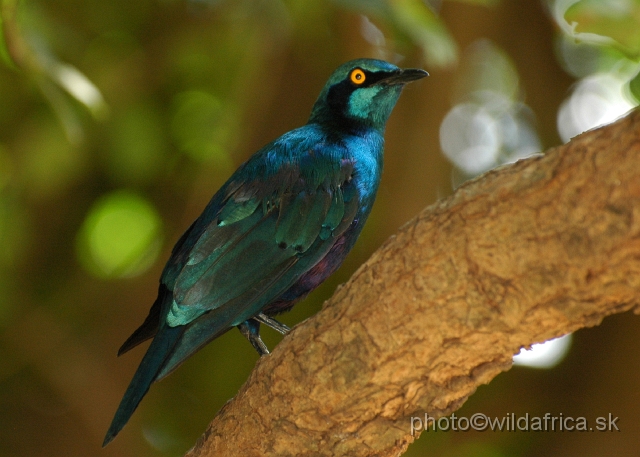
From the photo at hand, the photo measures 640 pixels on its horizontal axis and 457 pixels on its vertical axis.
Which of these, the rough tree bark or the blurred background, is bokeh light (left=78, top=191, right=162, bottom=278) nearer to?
the blurred background

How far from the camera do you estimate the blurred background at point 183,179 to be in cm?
478

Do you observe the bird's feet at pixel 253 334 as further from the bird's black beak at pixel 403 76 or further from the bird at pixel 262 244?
the bird's black beak at pixel 403 76

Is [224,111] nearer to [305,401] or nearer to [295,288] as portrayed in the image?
[295,288]

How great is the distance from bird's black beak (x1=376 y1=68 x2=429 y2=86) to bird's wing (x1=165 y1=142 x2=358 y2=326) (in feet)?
2.07

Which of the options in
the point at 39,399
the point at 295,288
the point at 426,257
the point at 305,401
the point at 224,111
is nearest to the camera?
the point at 426,257

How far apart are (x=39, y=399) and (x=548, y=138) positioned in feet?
12.9

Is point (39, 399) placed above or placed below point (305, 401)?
above

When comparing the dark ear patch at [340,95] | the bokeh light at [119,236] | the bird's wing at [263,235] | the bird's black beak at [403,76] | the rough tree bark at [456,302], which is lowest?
the rough tree bark at [456,302]

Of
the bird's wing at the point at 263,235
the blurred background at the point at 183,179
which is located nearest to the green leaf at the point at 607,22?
the bird's wing at the point at 263,235

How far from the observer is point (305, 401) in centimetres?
257

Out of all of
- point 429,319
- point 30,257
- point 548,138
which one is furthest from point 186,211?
point 429,319

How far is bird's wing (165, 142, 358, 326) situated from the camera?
9.98 feet

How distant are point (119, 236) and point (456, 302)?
3505 millimetres

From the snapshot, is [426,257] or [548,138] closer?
[426,257]
